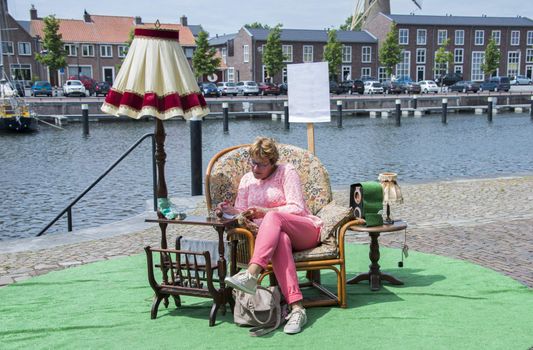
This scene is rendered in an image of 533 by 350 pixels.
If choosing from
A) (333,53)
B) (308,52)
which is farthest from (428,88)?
(308,52)

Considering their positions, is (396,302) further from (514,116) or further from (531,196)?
(514,116)

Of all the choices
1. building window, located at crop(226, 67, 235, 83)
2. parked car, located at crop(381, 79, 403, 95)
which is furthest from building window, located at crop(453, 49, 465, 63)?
building window, located at crop(226, 67, 235, 83)

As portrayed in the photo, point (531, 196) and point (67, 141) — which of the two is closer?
point (531, 196)

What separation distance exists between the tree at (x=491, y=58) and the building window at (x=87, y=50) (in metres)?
48.9

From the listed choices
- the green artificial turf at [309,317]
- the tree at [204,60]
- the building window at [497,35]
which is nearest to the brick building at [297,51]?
the tree at [204,60]

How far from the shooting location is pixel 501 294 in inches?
216

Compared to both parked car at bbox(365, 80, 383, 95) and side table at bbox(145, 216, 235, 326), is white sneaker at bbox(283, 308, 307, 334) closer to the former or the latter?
side table at bbox(145, 216, 235, 326)

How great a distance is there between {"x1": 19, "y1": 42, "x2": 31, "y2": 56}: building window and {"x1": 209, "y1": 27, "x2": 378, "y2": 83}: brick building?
25319 millimetres

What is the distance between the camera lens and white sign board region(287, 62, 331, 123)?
21.7 feet

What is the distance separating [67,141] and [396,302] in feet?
90.5

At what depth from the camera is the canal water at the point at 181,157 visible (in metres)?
14.3

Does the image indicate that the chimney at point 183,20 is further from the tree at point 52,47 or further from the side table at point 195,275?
the side table at point 195,275

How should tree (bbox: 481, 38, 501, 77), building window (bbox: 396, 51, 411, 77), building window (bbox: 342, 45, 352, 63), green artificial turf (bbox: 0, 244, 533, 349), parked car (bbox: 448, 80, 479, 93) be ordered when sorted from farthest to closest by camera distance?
building window (bbox: 396, 51, 411, 77) → building window (bbox: 342, 45, 352, 63) → tree (bbox: 481, 38, 501, 77) → parked car (bbox: 448, 80, 479, 93) → green artificial turf (bbox: 0, 244, 533, 349)

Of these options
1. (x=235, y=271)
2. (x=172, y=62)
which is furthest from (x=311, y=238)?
(x=172, y=62)
